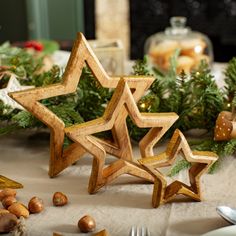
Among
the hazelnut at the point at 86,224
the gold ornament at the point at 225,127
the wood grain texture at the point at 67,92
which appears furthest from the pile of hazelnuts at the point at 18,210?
the gold ornament at the point at 225,127

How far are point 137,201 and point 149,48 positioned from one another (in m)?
1.22

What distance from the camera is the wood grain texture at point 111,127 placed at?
835 mm

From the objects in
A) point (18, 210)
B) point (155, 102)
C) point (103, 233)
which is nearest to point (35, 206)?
point (18, 210)

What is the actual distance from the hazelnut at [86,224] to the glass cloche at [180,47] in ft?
3.24

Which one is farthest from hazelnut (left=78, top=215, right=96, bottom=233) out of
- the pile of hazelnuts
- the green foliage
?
the green foliage

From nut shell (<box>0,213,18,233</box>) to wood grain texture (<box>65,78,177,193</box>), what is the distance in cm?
16

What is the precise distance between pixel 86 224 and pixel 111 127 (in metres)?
0.17

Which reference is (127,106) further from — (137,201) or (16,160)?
(16,160)

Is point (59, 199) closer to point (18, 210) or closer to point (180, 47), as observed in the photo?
point (18, 210)

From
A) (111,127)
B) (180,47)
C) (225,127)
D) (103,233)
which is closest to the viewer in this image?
(103,233)

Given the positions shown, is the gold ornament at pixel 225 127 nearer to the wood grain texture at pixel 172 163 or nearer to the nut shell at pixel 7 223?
the wood grain texture at pixel 172 163

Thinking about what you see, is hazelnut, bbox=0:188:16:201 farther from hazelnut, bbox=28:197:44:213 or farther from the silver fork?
the silver fork

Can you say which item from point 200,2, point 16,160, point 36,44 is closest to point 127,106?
point 16,160

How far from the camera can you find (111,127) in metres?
0.85
